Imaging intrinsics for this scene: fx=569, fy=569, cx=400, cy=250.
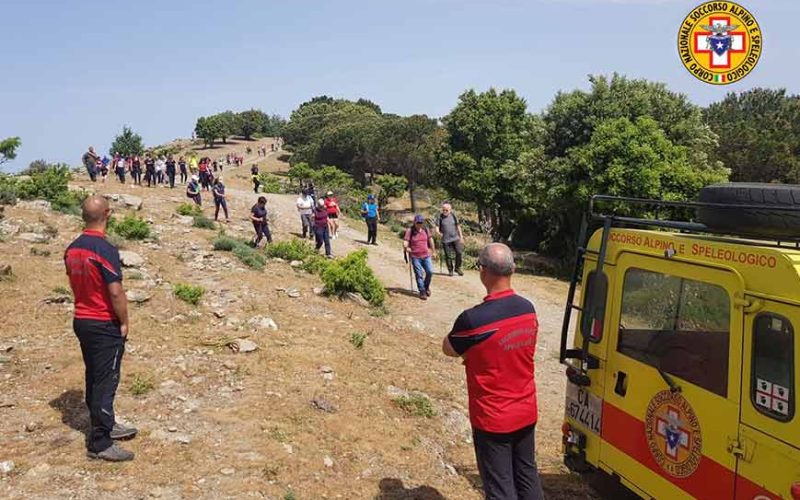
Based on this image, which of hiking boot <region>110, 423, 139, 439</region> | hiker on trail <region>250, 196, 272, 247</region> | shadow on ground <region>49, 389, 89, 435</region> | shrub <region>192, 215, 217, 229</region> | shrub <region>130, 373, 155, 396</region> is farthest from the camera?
shrub <region>192, 215, 217, 229</region>

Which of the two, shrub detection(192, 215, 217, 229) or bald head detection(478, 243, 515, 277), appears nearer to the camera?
bald head detection(478, 243, 515, 277)

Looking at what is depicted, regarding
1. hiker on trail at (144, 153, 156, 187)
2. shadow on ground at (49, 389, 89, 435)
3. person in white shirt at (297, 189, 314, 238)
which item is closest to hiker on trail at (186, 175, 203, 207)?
person in white shirt at (297, 189, 314, 238)

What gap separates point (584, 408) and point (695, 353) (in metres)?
1.31

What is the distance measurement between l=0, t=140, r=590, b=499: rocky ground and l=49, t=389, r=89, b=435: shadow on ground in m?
0.02

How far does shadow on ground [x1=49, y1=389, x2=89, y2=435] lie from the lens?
5.34 metres

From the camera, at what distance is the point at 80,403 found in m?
5.79

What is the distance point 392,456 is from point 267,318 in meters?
4.10

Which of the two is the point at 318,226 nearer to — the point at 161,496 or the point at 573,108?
the point at 161,496

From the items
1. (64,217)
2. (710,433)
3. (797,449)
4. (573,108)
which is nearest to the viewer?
(797,449)

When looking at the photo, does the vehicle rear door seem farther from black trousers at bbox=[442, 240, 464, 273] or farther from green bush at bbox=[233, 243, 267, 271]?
black trousers at bbox=[442, 240, 464, 273]

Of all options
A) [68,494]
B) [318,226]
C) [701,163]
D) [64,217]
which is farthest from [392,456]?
[701,163]

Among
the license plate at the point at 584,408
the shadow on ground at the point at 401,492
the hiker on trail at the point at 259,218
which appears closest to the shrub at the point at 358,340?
the shadow on ground at the point at 401,492

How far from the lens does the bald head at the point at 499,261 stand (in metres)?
3.54

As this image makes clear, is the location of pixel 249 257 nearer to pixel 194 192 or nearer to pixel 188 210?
pixel 188 210
